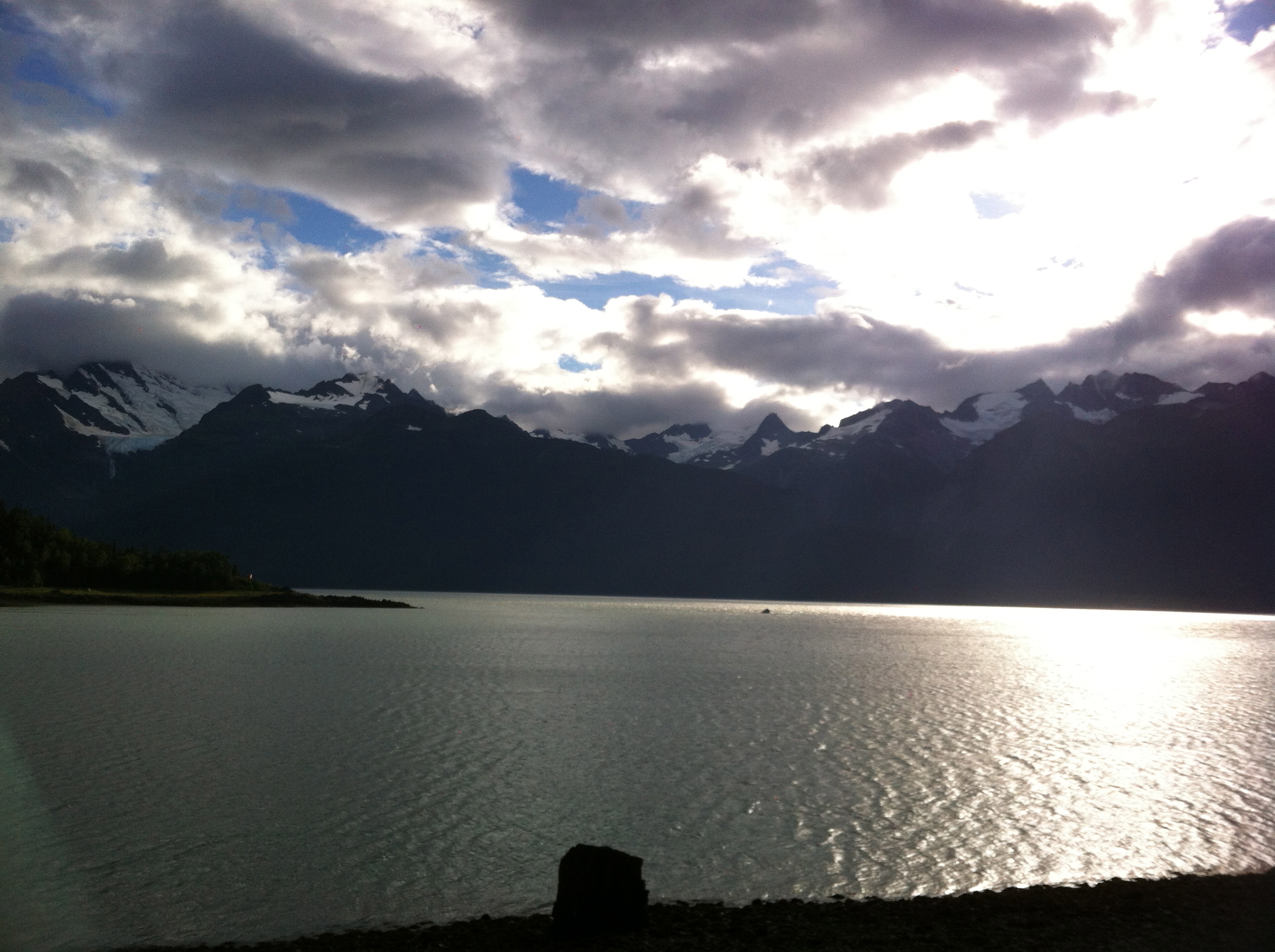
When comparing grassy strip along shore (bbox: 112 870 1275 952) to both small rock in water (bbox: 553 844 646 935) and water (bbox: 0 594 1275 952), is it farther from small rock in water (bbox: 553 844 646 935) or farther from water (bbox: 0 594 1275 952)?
water (bbox: 0 594 1275 952)

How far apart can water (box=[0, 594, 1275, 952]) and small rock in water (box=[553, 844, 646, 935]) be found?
3.30m

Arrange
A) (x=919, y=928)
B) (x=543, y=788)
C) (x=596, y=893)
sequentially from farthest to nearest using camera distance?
(x=543, y=788), (x=919, y=928), (x=596, y=893)

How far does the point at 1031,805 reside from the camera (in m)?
37.6

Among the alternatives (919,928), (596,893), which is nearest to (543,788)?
(596,893)

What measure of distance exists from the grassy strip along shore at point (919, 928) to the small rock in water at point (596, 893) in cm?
37

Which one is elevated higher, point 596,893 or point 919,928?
point 596,893

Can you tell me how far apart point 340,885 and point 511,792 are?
38.0ft

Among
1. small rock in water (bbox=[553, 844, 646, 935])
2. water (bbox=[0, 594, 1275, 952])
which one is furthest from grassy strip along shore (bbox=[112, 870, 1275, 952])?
water (bbox=[0, 594, 1275, 952])

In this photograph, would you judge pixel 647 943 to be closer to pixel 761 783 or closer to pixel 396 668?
pixel 761 783

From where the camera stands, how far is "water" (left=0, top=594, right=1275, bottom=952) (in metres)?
26.8

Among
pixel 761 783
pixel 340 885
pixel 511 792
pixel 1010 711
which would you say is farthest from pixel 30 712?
pixel 1010 711

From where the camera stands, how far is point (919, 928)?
915 inches

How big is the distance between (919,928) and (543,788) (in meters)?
18.5

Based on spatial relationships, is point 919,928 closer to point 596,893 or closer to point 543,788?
point 596,893
